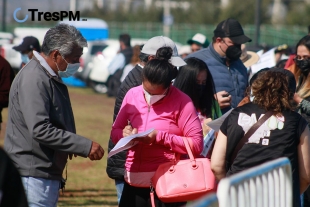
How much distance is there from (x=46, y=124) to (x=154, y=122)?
880 mm

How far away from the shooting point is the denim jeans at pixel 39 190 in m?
4.77

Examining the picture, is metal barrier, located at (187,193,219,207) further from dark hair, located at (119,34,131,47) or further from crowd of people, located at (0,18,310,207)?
dark hair, located at (119,34,131,47)

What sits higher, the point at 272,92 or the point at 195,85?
the point at 272,92

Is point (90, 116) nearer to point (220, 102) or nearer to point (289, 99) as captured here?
point (220, 102)

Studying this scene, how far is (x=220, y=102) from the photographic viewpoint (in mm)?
6438

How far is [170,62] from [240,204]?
7.97 ft

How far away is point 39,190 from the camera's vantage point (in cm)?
480

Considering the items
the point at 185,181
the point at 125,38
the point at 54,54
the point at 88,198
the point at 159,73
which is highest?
the point at 54,54

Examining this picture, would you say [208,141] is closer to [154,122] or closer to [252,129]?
[154,122]

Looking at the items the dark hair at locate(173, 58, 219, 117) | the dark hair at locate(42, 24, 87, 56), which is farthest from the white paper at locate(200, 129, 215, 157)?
the dark hair at locate(42, 24, 87, 56)

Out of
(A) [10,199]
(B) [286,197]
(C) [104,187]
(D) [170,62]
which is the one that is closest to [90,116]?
(C) [104,187]

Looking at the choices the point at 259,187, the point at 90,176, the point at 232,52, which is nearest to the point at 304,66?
the point at 232,52

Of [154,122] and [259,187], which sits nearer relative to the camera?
[259,187]

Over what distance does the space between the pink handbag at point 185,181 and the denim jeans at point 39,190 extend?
0.77 m
